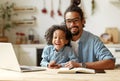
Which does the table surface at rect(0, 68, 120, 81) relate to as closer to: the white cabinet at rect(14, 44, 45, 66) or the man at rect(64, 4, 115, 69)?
the man at rect(64, 4, 115, 69)

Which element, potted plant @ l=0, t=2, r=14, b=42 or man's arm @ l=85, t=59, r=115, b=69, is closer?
man's arm @ l=85, t=59, r=115, b=69

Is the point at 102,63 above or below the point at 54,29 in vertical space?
below

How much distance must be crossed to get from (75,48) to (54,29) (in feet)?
0.90

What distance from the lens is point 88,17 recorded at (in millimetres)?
5215

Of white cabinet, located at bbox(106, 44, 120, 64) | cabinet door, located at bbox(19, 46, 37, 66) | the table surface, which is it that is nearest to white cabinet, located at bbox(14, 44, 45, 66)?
cabinet door, located at bbox(19, 46, 37, 66)

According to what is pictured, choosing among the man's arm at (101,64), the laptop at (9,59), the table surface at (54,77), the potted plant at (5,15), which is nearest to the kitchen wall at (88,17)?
the potted plant at (5,15)

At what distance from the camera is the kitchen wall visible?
5.16 meters

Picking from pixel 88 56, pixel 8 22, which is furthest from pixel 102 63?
pixel 8 22

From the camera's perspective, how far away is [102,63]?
2.39m

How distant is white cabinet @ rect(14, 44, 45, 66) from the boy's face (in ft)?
7.14

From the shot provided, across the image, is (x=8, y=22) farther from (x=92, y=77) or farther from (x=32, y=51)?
(x=92, y=77)

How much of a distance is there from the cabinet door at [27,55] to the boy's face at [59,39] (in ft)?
7.18

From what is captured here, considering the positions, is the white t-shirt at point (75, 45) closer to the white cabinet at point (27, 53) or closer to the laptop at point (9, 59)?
the laptop at point (9, 59)

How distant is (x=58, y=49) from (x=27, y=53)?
2328mm
